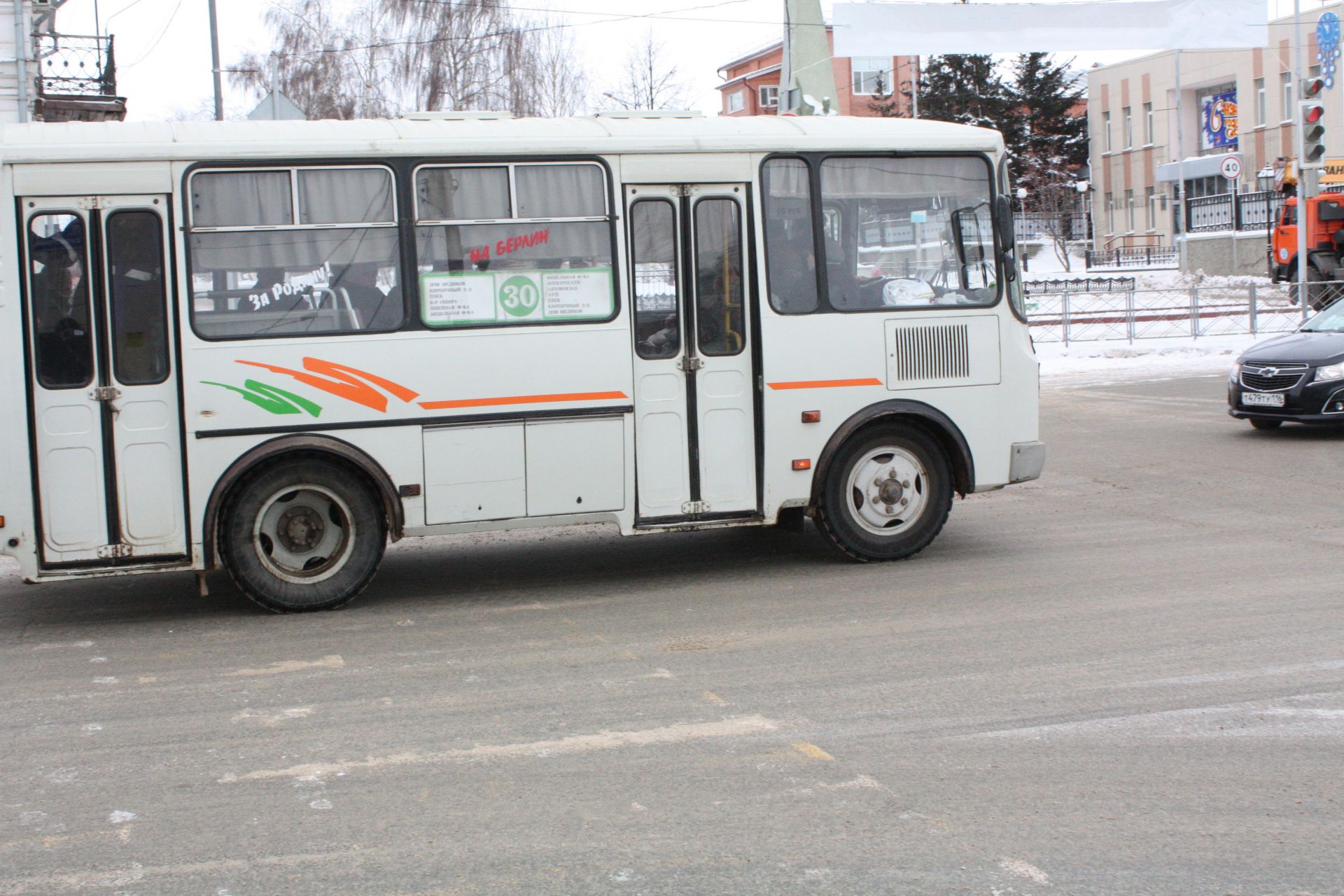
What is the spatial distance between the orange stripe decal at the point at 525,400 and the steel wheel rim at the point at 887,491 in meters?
1.63

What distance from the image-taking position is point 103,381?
24.5ft

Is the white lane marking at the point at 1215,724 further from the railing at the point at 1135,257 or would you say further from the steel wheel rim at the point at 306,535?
the railing at the point at 1135,257

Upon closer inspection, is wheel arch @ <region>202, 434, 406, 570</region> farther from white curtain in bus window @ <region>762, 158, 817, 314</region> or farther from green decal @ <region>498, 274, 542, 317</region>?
white curtain in bus window @ <region>762, 158, 817, 314</region>

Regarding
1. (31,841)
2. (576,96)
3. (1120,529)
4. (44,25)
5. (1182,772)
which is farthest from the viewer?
(576,96)

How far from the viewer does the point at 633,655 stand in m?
6.70

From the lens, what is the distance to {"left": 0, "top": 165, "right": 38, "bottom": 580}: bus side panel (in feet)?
23.9

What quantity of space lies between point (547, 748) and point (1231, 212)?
5376cm

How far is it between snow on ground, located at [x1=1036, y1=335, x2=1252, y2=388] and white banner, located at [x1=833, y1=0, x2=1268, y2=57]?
481 centimetres

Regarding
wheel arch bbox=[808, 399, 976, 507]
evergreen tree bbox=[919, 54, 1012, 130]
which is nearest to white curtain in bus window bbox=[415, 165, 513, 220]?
wheel arch bbox=[808, 399, 976, 507]

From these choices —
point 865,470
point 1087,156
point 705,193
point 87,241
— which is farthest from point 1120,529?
point 1087,156

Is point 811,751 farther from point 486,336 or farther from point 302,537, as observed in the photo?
point 302,537

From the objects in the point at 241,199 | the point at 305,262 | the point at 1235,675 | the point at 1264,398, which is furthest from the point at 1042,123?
the point at 1235,675

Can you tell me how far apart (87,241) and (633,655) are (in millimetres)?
3565

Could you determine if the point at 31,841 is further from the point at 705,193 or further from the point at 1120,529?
the point at 1120,529
